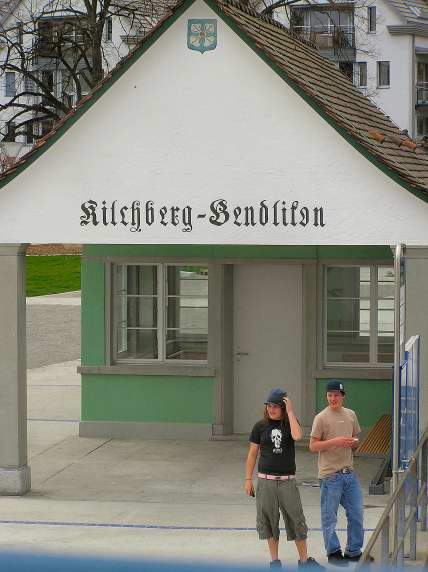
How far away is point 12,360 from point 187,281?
410cm

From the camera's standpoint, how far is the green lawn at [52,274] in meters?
51.2

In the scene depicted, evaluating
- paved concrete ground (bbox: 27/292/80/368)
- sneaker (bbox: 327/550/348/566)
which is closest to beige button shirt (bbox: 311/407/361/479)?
sneaker (bbox: 327/550/348/566)

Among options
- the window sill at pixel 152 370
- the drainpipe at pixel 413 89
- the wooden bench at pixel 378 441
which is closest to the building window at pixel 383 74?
the drainpipe at pixel 413 89

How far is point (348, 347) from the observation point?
1678cm

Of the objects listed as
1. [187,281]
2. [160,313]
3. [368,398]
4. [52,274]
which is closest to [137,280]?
[160,313]

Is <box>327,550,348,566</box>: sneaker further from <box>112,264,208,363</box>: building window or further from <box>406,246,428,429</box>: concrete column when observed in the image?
<box>112,264,208,363</box>: building window

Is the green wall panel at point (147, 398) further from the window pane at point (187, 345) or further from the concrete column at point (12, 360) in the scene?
the concrete column at point (12, 360)

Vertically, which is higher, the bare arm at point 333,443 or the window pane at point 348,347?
the window pane at point 348,347

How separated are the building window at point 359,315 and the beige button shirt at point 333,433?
6391mm

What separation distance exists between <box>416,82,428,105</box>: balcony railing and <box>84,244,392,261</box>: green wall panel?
65677 mm

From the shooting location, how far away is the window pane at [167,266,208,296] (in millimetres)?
17125

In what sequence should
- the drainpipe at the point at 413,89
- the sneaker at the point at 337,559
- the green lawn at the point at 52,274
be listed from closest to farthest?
the sneaker at the point at 337,559 → the green lawn at the point at 52,274 → the drainpipe at the point at 413,89

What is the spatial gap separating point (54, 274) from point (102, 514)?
4417 cm

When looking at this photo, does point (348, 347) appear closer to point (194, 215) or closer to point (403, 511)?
point (194, 215)
